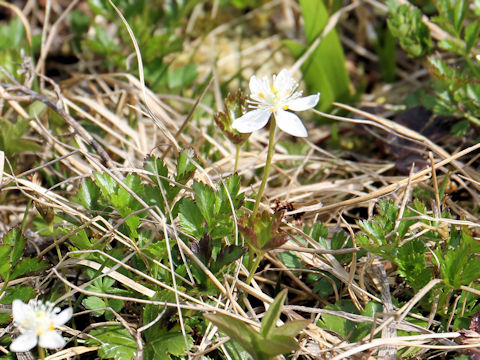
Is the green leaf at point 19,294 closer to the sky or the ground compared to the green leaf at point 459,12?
closer to the ground

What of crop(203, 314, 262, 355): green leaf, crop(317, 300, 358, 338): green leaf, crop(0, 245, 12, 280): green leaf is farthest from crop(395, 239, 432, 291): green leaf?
crop(0, 245, 12, 280): green leaf

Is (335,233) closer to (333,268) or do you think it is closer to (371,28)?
(333,268)

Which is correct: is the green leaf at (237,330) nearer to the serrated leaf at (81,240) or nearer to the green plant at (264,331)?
the green plant at (264,331)

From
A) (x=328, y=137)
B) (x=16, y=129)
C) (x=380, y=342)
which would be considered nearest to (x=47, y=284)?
(x=16, y=129)

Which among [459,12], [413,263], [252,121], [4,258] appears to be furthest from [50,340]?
[459,12]

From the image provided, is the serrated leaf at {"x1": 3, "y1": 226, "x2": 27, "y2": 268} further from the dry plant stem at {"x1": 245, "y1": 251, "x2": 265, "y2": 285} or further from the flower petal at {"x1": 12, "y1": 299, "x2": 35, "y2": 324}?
the dry plant stem at {"x1": 245, "y1": 251, "x2": 265, "y2": 285}

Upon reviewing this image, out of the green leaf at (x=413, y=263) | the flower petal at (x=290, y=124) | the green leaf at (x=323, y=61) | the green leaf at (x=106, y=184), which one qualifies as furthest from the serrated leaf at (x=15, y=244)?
the green leaf at (x=323, y=61)

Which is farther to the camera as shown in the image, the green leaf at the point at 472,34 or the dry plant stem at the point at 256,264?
the green leaf at the point at 472,34
